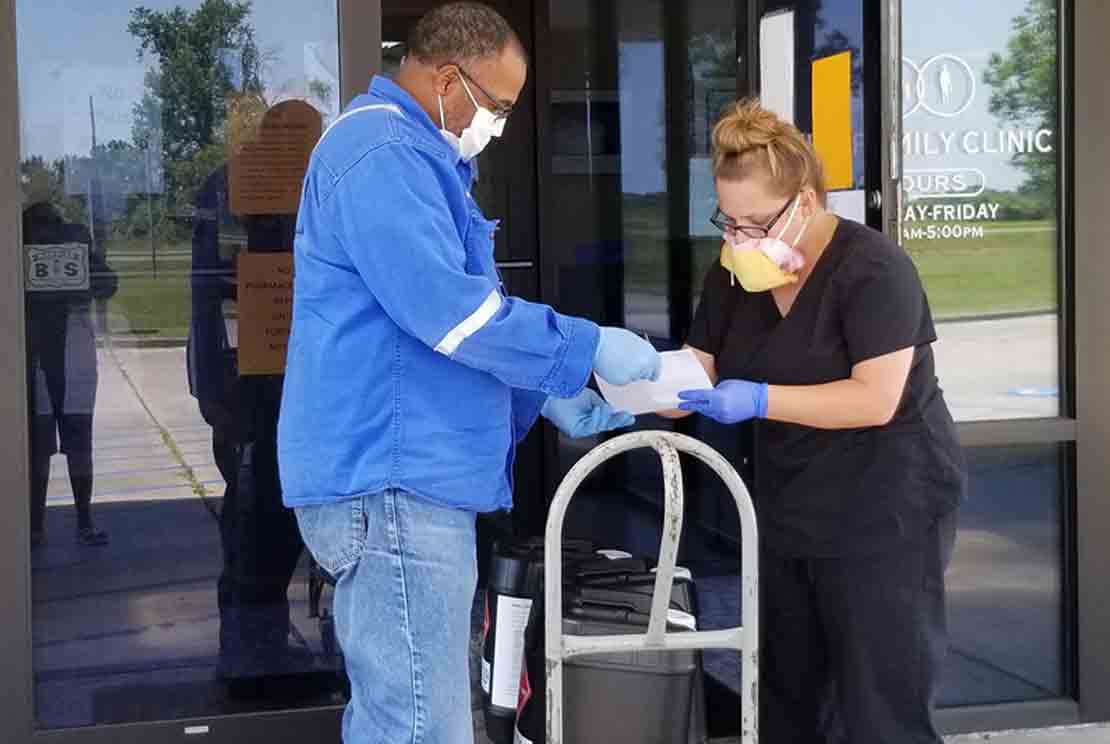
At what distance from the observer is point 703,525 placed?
5.81m

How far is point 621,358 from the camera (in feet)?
8.57

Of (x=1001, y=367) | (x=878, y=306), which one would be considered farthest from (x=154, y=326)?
(x=1001, y=367)

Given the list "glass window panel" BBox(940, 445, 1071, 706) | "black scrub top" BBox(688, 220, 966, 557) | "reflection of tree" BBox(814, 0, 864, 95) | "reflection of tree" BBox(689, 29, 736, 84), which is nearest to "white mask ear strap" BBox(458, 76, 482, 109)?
"black scrub top" BBox(688, 220, 966, 557)

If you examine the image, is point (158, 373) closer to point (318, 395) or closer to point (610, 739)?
point (318, 395)

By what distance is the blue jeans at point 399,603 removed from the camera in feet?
8.34

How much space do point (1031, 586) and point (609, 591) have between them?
162cm

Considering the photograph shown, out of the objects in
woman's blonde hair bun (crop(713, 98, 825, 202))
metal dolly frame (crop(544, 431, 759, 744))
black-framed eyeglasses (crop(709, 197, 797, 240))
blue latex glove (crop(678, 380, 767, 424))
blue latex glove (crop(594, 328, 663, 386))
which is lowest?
metal dolly frame (crop(544, 431, 759, 744))

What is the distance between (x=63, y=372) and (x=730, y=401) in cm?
166

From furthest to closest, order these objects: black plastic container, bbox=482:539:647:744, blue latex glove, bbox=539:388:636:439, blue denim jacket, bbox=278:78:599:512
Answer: black plastic container, bbox=482:539:647:744
blue latex glove, bbox=539:388:636:439
blue denim jacket, bbox=278:78:599:512

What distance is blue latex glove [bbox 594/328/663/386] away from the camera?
2.60 meters

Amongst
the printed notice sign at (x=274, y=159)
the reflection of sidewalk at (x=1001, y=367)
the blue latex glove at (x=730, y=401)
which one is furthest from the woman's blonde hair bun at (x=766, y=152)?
the reflection of sidewalk at (x=1001, y=367)

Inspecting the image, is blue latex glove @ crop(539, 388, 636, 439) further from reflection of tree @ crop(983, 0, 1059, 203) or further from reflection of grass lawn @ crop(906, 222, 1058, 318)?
reflection of tree @ crop(983, 0, 1059, 203)

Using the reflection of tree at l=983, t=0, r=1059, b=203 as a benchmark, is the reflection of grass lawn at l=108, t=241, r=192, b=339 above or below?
below

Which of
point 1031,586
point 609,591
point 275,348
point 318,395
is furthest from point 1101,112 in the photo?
point 318,395
